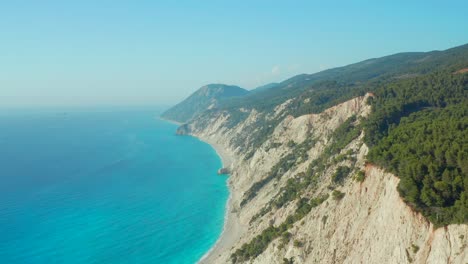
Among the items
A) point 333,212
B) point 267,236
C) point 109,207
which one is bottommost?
point 267,236

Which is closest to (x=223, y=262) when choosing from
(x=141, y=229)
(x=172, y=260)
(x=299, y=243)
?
(x=172, y=260)

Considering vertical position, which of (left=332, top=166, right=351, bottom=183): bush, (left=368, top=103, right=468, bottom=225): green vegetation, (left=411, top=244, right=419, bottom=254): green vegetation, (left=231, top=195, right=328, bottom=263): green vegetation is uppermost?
(left=368, top=103, right=468, bottom=225): green vegetation

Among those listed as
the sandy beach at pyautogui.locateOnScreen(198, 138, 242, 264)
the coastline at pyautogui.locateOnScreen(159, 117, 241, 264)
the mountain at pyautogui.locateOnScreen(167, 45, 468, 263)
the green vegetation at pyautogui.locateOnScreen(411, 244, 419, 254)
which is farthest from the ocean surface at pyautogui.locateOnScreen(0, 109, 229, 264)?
the green vegetation at pyautogui.locateOnScreen(411, 244, 419, 254)

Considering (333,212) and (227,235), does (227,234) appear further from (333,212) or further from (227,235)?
(333,212)

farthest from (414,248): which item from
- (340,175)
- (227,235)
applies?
(227,235)

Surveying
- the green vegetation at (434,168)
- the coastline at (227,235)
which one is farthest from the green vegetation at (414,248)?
the coastline at (227,235)

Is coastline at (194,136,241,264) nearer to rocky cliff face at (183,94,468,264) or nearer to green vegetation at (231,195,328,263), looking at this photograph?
rocky cliff face at (183,94,468,264)

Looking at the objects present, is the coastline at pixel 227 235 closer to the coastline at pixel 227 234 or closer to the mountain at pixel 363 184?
the coastline at pixel 227 234
